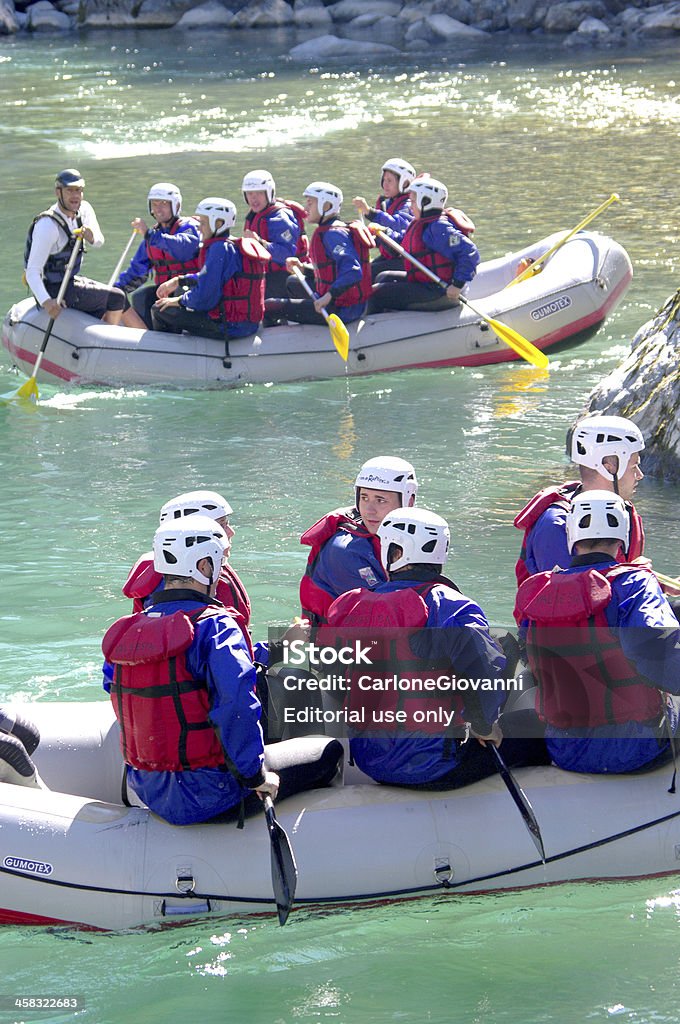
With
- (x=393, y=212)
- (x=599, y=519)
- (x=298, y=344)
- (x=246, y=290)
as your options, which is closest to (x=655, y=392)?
(x=298, y=344)

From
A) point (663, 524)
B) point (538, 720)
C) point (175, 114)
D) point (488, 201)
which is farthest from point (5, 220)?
point (538, 720)

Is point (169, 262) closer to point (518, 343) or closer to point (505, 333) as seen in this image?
point (505, 333)

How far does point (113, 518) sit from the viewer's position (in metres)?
9.52

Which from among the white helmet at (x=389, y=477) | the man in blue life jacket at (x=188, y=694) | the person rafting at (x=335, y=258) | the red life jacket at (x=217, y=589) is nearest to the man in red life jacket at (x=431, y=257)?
the person rafting at (x=335, y=258)

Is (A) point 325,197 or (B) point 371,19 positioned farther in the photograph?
(B) point 371,19

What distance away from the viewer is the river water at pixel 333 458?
5.13 metres

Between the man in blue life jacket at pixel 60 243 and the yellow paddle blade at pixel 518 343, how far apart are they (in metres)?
3.33

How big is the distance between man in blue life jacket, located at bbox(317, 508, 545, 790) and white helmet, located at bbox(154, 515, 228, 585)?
0.55m

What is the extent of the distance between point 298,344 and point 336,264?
2.58ft

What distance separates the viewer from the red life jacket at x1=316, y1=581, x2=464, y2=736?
525cm

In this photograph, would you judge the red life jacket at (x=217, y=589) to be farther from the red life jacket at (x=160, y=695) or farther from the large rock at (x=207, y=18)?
the large rock at (x=207, y=18)

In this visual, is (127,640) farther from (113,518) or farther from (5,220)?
(5,220)

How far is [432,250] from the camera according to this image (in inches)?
469

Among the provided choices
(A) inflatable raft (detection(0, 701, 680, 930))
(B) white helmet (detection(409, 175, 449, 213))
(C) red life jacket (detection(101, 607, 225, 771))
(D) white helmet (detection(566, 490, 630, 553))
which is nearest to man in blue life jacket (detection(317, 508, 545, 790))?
(A) inflatable raft (detection(0, 701, 680, 930))
